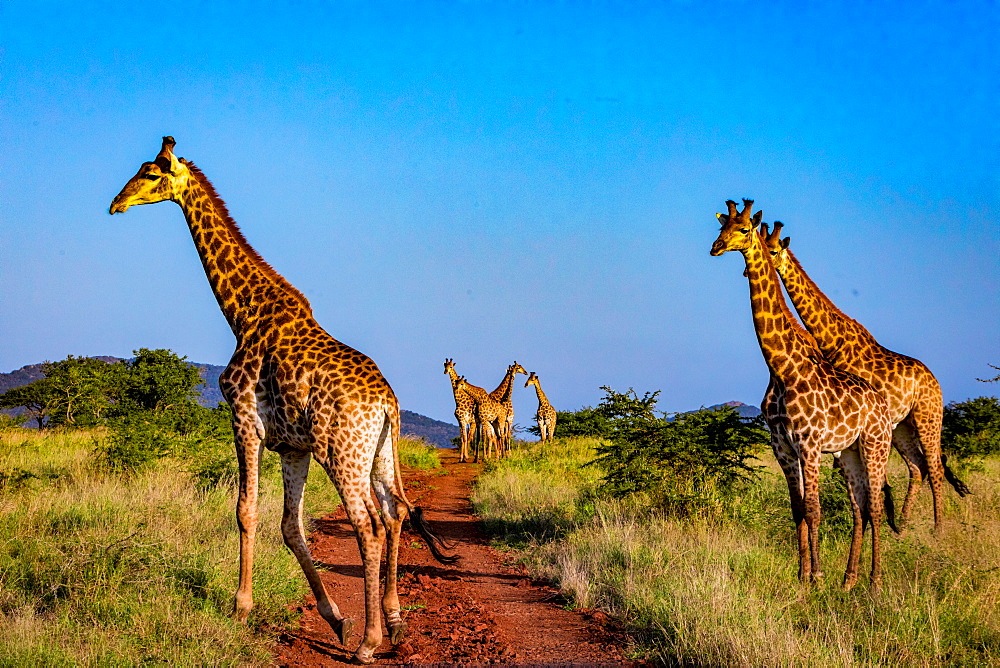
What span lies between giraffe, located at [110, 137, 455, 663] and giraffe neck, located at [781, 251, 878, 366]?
18.1 ft

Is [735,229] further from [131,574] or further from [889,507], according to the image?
[131,574]

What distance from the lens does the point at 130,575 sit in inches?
285

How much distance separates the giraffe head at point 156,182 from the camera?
24.0 ft

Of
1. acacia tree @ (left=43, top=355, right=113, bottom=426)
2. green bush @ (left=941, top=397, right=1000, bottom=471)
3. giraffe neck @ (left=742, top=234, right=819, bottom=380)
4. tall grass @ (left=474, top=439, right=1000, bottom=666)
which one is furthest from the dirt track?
acacia tree @ (left=43, top=355, right=113, bottom=426)

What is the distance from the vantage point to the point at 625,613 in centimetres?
723

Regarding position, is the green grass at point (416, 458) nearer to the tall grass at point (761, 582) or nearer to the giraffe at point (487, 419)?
the giraffe at point (487, 419)

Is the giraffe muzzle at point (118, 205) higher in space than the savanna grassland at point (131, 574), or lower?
higher

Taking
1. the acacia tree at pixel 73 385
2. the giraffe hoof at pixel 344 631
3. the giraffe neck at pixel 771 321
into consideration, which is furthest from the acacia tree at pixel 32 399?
the giraffe neck at pixel 771 321

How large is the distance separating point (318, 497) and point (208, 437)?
3.21 metres

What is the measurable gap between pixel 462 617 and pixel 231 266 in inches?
146

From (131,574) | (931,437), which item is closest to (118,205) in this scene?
(131,574)

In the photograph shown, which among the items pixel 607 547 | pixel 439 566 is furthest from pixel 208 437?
pixel 607 547

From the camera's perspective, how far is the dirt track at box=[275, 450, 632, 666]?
21.1ft

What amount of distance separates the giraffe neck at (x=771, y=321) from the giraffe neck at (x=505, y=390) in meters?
19.6
